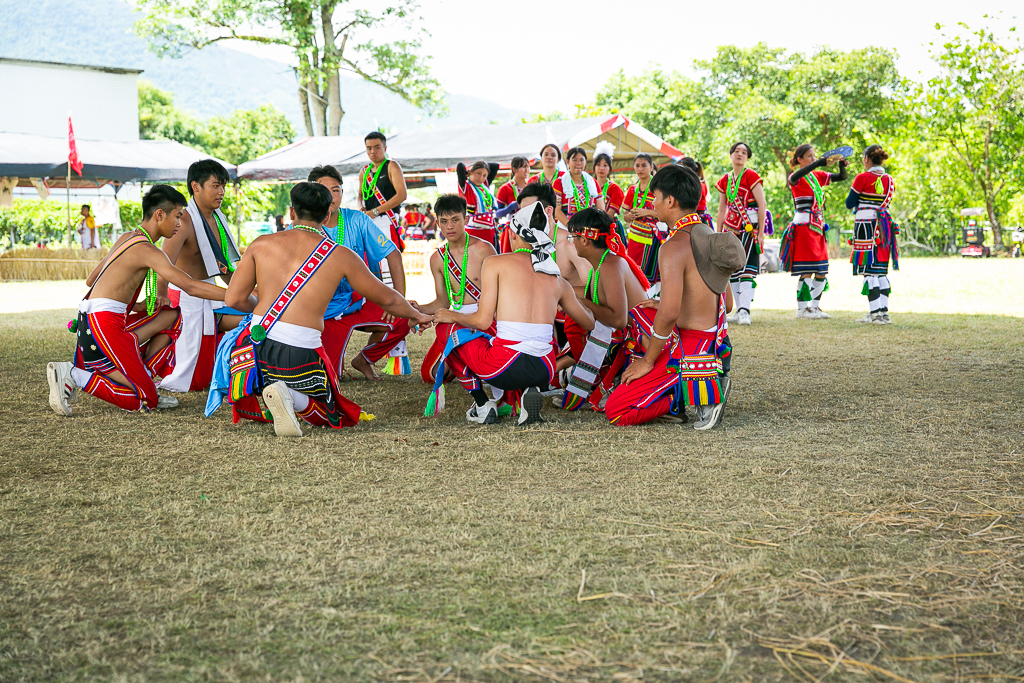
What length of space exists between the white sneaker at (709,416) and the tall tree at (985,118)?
68.3 ft

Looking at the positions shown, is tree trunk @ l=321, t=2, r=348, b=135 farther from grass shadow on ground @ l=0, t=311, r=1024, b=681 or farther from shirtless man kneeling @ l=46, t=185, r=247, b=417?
grass shadow on ground @ l=0, t=311, r=1024, b=681

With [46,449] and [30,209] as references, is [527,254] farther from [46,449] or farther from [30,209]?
[30,209]

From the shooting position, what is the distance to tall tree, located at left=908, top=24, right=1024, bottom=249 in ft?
71.7

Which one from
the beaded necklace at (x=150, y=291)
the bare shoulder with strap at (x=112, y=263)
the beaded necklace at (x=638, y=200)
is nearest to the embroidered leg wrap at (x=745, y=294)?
the beaded necklace at (x=638, y=200)

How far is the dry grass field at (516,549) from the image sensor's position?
1.81 m

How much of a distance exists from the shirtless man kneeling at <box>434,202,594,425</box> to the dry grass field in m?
0.23

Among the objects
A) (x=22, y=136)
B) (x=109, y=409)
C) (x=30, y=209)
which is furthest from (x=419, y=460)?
(x=30, y=209)

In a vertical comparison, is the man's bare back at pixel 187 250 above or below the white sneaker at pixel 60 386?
above

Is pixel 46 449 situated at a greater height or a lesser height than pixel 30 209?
lesser

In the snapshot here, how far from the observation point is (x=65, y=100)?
108 ft

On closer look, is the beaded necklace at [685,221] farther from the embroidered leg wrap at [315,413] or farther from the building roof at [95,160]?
the building roof at [95,160]

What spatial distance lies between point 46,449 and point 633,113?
103 feet

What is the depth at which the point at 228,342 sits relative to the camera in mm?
4008

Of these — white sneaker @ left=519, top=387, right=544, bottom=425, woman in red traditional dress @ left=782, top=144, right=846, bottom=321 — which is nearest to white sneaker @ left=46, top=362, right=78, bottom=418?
white sneaker @ left=519, top=387, right=544, bottom=425
